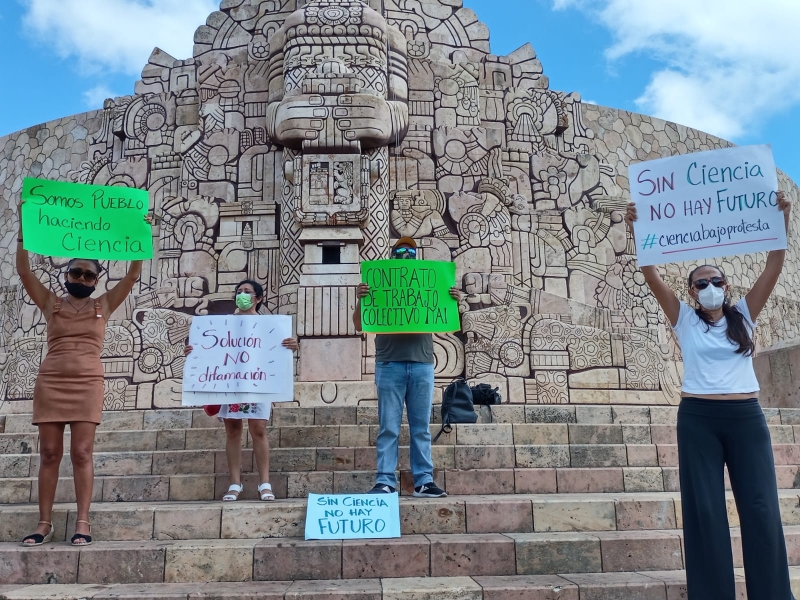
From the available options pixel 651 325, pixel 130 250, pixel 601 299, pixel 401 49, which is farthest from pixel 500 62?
pixel 130 250

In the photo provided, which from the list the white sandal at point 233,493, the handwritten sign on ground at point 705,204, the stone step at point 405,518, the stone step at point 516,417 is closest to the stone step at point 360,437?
the stone step at point 516,417

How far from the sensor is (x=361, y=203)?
374 inches

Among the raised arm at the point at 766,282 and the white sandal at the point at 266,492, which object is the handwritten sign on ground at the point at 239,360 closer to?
the white sandal at the point at 266,492

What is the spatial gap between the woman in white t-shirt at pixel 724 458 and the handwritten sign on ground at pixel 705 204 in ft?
1.39

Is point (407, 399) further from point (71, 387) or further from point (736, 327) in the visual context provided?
point (736, 327)

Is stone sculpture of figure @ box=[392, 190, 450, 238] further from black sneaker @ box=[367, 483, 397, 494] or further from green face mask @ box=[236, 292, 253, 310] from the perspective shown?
black sneaker @ box=[367, 483, 397, 494]

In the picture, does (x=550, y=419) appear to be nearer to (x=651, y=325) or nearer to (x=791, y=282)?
(x=651, y=325)

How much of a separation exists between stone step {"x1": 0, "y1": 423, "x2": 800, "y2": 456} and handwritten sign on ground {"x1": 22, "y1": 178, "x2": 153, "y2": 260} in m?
2.34

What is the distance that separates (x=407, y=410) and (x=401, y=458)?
2.87ft

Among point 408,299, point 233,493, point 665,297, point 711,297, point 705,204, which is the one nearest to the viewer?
point 711,297

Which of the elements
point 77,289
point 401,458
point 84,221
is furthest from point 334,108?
point 77,289

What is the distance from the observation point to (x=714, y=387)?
3.54 m

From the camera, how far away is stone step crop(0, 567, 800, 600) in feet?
12.5

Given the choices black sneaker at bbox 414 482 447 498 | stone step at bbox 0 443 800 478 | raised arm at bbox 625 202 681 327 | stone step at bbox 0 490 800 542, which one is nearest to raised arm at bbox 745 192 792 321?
raised arm at bbox 625 202 681 327
